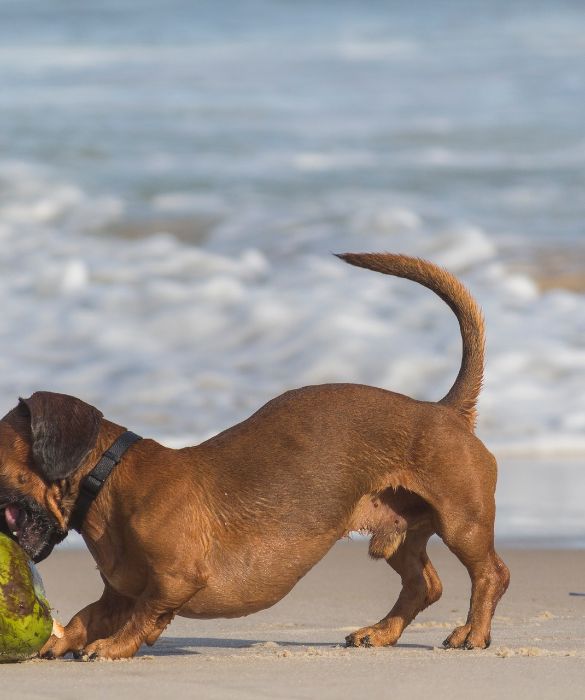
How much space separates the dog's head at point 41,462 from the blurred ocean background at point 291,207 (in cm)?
339

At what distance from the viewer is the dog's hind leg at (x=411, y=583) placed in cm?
498

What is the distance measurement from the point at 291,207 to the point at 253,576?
11197 millimetres

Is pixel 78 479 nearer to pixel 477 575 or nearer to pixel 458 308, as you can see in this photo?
pixel 477 575

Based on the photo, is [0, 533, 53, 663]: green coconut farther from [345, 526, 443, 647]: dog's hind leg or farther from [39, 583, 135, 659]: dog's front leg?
[345, 526, 443, 647]: dog's hind leg

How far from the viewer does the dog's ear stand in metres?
4.29

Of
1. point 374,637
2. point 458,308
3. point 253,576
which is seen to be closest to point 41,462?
point 253,576

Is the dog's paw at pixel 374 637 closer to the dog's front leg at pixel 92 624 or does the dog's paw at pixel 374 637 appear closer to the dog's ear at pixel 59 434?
the dog's front leg at pixel 92 624

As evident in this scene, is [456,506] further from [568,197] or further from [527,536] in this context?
[568,197]

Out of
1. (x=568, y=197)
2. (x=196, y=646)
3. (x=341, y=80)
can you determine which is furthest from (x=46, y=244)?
(x=196, y=646)

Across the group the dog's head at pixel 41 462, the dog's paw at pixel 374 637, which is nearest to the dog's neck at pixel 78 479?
the dog's head at pixel 41 462

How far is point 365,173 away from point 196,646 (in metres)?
12.4

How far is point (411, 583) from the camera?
5086 millimetres

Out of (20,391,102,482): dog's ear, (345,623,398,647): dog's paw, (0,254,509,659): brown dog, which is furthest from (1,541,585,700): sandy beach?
(20,391,102,482): dog's ear

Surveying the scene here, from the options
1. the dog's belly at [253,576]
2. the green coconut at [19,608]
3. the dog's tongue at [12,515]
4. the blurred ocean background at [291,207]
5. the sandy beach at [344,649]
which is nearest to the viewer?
the sandy beach at [344,649]
